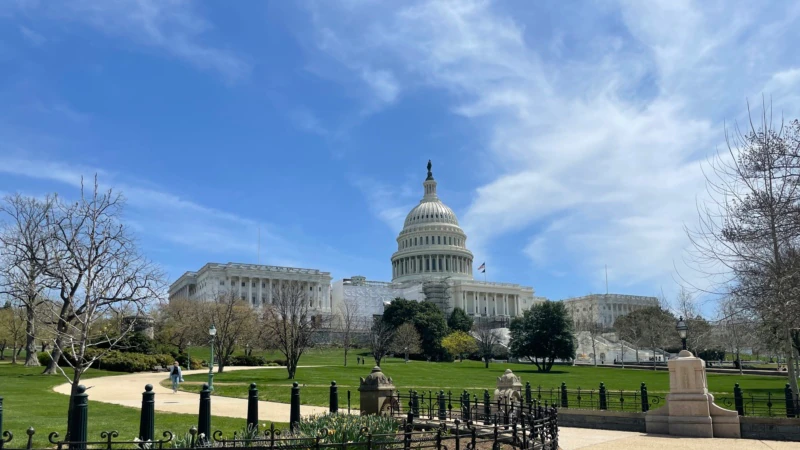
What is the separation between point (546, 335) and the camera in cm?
8050

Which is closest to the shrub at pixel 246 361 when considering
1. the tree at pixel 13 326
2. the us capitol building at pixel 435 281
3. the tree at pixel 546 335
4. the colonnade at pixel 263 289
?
the tree at pixel 13 326

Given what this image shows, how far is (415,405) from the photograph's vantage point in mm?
19297

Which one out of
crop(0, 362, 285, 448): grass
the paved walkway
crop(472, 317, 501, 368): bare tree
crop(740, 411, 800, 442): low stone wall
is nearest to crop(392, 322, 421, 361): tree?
crop(472, 317, 501, 368): bare tree

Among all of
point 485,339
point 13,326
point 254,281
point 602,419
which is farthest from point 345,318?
point 602,419

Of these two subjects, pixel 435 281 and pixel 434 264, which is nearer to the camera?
pixel 435 281

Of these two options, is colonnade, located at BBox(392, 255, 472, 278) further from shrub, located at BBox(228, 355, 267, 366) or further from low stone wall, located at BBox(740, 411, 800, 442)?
low stone wall, located at BBox(740, 411, 800, 442)

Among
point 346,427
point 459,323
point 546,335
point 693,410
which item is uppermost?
point 459,323

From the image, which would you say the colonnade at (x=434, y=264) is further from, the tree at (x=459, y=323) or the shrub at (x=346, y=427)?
the shrub at (x=346, y=427)

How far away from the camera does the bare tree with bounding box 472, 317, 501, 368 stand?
88.1 m

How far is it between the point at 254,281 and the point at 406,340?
226 ft

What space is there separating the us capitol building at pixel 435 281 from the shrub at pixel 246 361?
80697 mm

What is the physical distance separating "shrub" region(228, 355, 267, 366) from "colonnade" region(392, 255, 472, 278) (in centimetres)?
10642

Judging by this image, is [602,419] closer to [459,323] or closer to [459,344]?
[459,344]

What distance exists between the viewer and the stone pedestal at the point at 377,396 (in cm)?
1761
